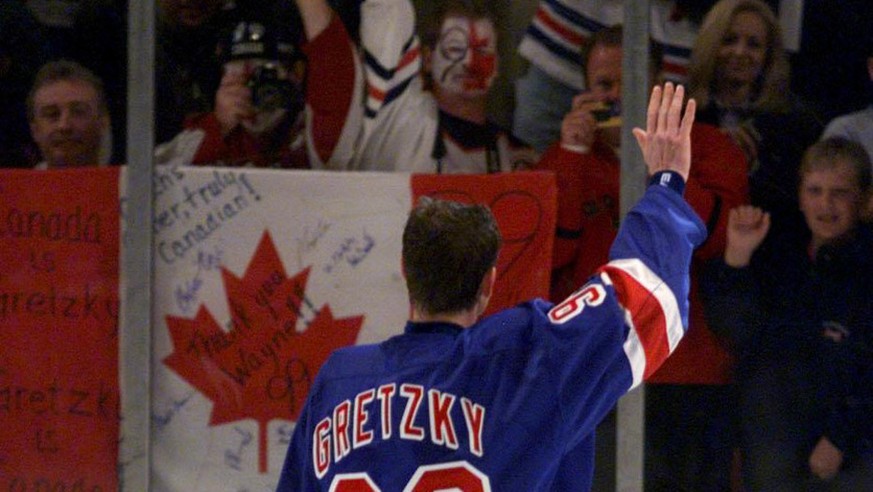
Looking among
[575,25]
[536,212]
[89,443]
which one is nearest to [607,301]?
[536,212]

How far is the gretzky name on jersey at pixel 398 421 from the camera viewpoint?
2080mm

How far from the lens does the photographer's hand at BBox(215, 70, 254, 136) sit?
13.0ft

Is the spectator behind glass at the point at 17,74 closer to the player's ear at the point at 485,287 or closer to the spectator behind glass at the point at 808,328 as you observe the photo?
the spectator behind glass at the point at 808,328

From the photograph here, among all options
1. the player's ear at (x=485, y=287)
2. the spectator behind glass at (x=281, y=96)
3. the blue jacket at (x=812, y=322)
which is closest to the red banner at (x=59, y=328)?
the spectator behind glass at (x=281, y=96)

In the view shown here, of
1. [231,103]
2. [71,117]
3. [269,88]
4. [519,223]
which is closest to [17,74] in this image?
[71,117]

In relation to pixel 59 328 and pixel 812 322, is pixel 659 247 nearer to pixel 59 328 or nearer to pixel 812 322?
pixel 812 322

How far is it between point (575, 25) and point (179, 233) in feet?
4.45

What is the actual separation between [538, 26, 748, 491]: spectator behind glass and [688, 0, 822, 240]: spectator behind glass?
0.06 m

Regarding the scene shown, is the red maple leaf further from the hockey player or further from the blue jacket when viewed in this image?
the hockey player

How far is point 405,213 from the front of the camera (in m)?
3.81

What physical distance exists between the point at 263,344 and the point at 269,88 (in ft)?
2.60

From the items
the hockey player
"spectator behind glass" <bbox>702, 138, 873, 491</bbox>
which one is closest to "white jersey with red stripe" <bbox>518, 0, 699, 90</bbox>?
"spectator behind glass" <bbox>702, 138, 873, 491</bbox>

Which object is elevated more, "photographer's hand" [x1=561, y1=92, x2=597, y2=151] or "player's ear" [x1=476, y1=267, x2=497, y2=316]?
"photographer's hand" [x1=561, y1=92, x2=597, y2=151]
